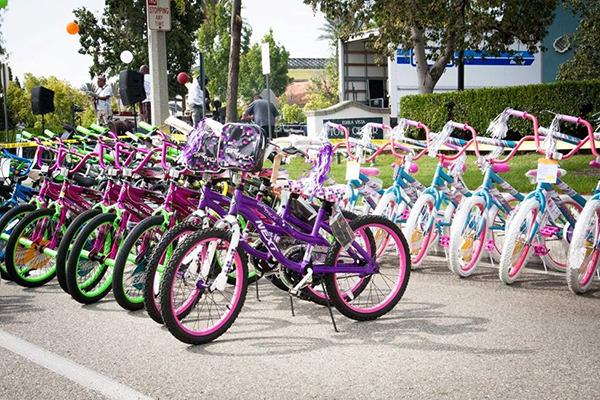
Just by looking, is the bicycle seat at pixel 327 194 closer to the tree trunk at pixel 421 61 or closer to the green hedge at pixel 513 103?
the green hedge at pixel 513 103

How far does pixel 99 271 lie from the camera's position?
6.50 metres

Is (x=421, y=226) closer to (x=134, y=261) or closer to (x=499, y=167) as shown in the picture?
(x=499, y=167)

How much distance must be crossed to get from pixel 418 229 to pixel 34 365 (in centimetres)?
370

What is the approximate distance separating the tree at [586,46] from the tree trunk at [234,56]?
11.4m

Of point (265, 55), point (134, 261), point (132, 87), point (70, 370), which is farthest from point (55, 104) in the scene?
point (70, 370)

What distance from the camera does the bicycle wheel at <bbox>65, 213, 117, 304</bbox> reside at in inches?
243

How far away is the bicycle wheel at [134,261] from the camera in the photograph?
5.82 m

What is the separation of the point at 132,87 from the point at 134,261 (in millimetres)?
5850

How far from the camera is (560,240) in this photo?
6.94m

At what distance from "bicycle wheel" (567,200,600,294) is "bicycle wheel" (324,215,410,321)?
1.24 metres

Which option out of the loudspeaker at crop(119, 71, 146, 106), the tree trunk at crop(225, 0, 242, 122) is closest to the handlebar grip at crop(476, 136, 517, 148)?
the loudspeaker at crop(119, 71, 146, 106)

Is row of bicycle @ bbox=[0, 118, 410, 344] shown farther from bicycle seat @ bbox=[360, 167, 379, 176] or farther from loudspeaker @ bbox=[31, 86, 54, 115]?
loudspeaker @ bbox=[31, 86, 54, 115]

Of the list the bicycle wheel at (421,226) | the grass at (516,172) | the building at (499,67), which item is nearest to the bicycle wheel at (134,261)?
the bicycle wheel at (421,226)

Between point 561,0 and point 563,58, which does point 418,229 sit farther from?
point 563,58
